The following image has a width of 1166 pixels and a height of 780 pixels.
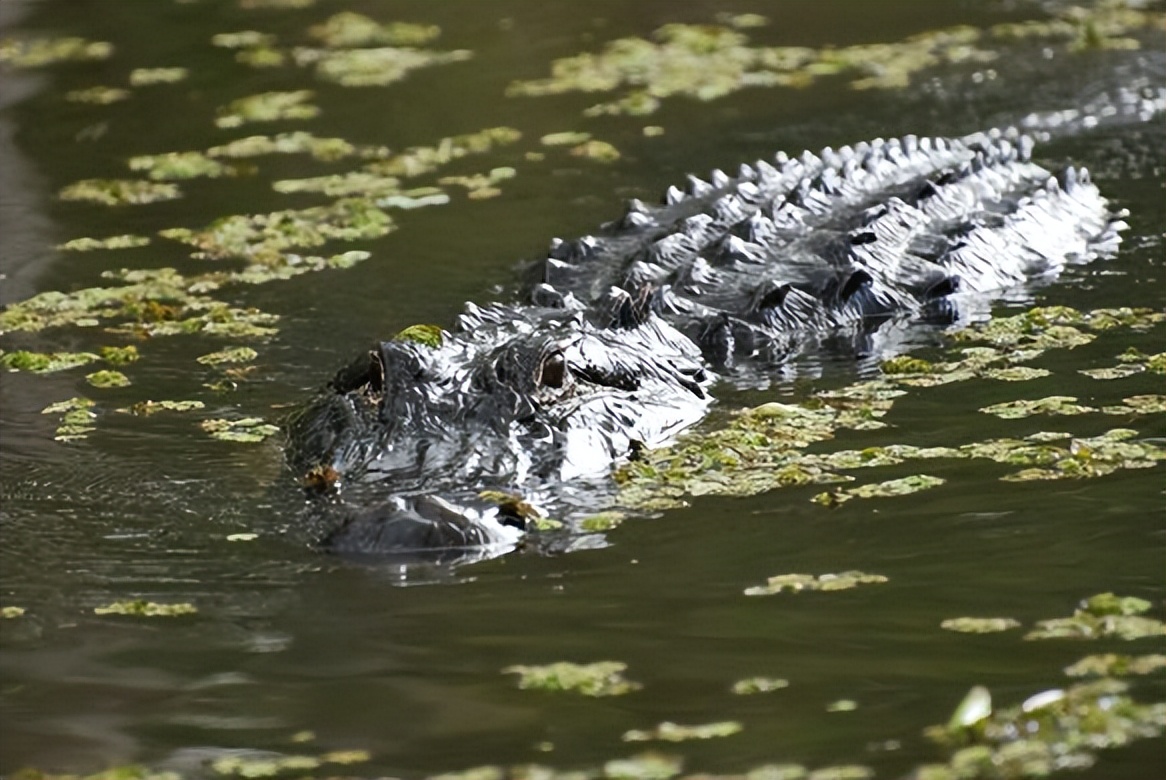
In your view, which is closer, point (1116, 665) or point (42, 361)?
point (1116, 665)

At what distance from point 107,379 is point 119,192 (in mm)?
3793

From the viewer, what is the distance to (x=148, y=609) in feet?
16.8

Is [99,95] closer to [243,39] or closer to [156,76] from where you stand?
[156,76]

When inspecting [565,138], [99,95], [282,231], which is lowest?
[282,231]

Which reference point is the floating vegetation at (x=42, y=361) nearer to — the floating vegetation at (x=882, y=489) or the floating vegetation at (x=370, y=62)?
the floating vegetation at (x=882, y=489)

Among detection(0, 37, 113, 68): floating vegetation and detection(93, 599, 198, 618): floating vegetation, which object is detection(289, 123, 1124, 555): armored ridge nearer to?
detection(93, 599, 198, 618): floating vegetation

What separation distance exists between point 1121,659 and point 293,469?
9.84 ft

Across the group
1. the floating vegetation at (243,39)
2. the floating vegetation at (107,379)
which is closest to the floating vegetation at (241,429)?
the floating vegetation at (107,379)

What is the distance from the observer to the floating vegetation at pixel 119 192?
1132 cm

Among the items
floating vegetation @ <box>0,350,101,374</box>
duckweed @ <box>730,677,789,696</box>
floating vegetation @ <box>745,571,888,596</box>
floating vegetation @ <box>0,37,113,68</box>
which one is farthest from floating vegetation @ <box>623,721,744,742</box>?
floating vegetation @ <box>0,37,113,68</box>

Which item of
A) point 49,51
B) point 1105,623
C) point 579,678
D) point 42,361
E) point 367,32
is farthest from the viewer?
point 367,32

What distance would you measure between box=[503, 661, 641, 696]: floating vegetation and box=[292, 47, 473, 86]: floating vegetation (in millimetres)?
10042

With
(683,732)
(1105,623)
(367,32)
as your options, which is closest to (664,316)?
(1105,623)

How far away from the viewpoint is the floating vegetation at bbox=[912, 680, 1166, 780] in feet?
12.8
